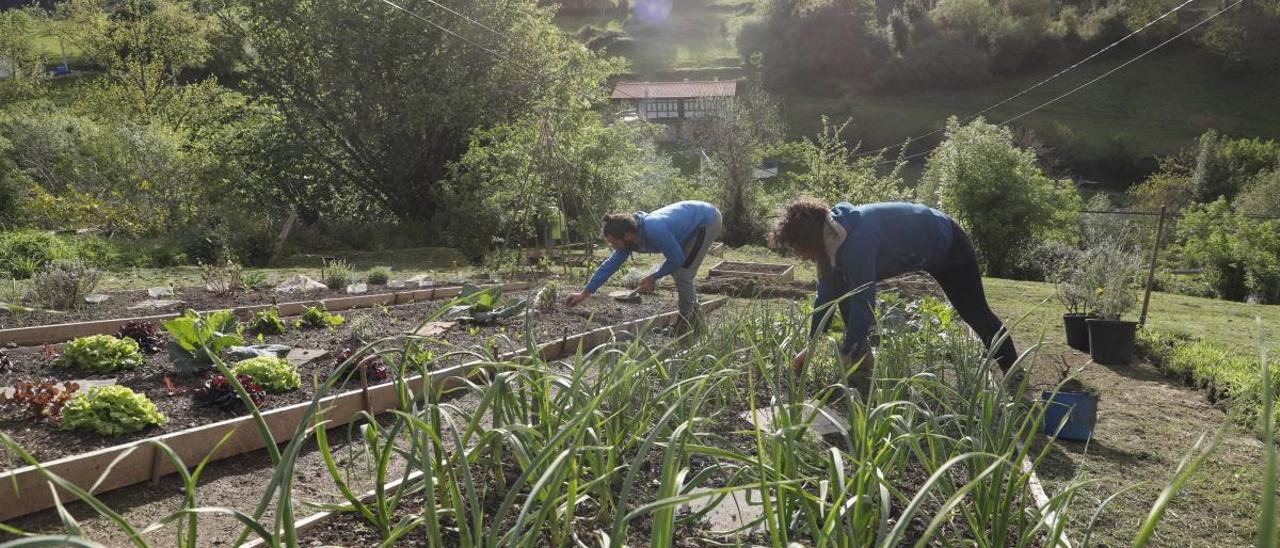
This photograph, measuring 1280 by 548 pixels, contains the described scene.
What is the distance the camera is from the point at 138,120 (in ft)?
69.8

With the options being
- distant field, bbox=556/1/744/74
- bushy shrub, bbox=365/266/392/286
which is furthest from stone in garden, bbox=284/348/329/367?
distant field, bbox=556/1/744/74

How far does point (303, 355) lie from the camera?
4492mm

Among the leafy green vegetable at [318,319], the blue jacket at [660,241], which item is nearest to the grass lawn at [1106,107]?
the blue jacket at [660,241]

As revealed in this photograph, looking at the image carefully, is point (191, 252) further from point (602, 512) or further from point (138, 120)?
point (138, 120)

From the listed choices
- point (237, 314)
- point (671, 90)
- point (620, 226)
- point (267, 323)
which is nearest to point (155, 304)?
point (237, 314)

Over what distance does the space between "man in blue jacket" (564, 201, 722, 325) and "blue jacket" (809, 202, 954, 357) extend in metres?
1.09

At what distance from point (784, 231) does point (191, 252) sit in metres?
9.68

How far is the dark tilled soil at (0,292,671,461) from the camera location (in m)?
3.07

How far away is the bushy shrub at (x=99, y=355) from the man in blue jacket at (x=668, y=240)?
7.79 feet

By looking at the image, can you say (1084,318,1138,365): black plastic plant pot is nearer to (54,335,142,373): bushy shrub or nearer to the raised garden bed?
the raised garden bed

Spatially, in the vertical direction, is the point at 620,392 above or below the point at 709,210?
below

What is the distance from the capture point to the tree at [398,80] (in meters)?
16.2

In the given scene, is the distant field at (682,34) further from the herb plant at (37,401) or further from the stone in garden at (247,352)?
the herb plant at (37,401)

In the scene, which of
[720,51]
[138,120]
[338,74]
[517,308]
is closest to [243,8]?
[338,74]
